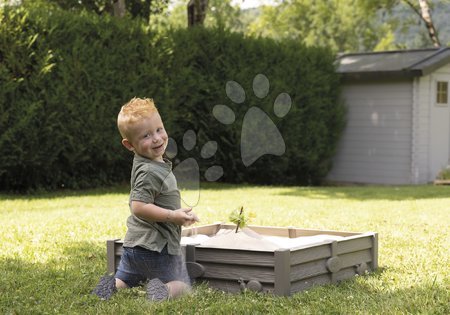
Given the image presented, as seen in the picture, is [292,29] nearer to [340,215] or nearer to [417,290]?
[340,215]

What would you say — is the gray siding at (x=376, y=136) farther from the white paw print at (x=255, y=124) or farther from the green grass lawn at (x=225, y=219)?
the green grass lawn at (x=225, y=219)

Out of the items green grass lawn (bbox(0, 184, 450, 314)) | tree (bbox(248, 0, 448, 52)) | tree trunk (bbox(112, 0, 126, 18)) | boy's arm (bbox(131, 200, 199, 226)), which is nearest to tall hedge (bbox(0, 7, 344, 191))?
green grass lawn (bbox(0, 184, 450, 314))

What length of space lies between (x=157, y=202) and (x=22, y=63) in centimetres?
799

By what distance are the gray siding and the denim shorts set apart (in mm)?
12414

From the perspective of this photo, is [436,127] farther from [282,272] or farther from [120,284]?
[120,284]

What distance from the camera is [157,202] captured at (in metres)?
4.19

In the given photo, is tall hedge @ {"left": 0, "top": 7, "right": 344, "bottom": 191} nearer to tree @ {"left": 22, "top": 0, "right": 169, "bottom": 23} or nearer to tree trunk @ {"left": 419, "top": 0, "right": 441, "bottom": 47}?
tree @ {"left": 22, "top": 0, "right": 169, "bottom": 23}

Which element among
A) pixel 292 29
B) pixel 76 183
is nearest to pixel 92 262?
pixel 76 183

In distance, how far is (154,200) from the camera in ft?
13.7

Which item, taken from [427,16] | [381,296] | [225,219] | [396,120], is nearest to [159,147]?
[381,296]

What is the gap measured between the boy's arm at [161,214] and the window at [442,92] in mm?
13237

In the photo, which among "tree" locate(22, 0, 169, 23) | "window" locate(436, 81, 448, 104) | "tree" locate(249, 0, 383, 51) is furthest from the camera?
"tree" locate(249, 0, 383, 51)

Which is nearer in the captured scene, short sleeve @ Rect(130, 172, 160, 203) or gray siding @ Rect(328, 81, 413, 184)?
short sleeve @ Rect(130, 172, 160, 203)

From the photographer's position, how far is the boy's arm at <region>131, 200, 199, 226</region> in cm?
401
